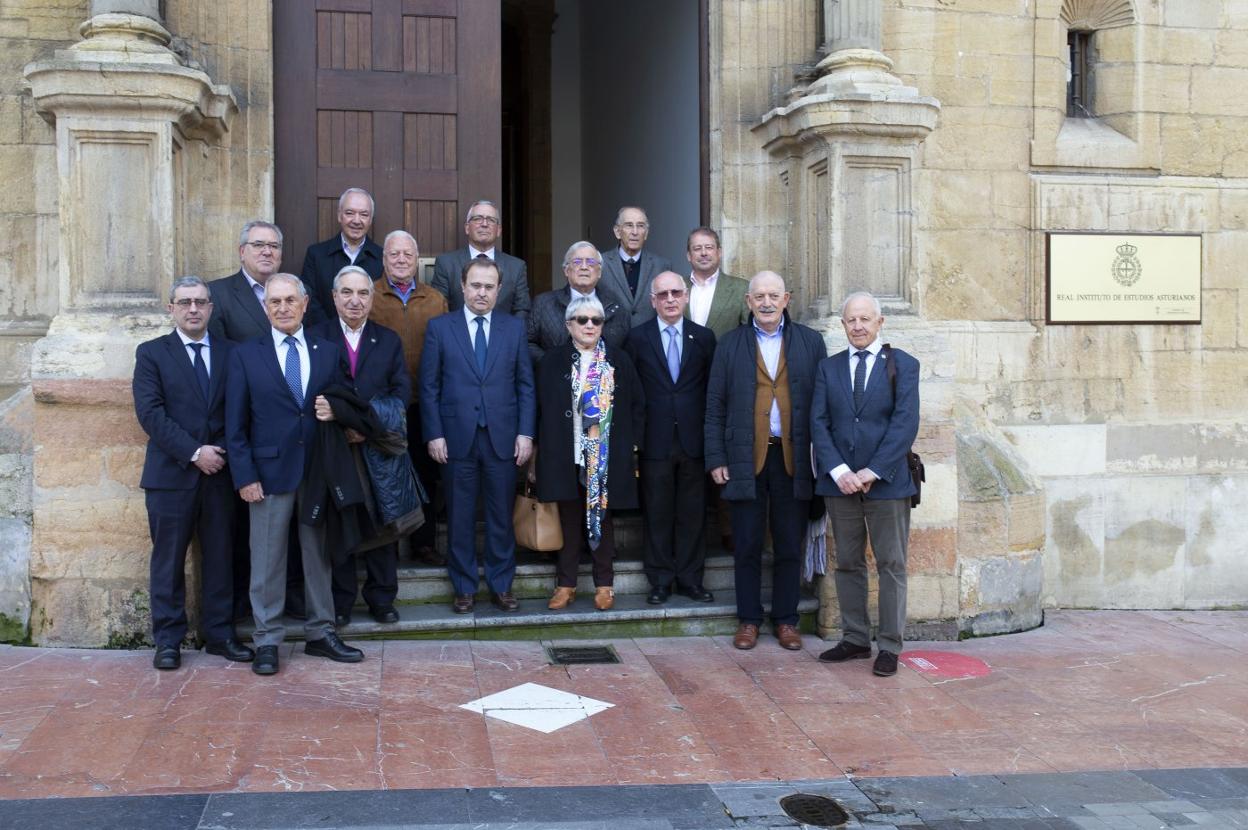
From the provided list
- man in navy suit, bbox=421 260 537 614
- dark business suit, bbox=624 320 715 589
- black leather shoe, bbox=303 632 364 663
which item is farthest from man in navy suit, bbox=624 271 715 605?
black leather shoe, bbox=303 632 364 663

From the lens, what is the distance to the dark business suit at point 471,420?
20.2 ft

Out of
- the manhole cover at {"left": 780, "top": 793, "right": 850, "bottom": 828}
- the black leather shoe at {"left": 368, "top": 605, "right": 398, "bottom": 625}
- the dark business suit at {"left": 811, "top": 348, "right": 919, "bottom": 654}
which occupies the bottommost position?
the manhole cover at {"left": 780, "top": 793, "right": 850, "bottom": 828}

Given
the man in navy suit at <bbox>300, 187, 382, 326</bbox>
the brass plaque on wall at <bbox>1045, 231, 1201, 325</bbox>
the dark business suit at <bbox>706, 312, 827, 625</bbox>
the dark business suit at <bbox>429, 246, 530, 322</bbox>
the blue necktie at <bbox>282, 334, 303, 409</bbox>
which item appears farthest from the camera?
the brass plaque on wall at <bbox>1045, 231, 1201, 325</bbox>

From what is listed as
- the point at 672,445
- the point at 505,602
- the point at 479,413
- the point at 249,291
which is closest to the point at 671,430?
the point at 672,445

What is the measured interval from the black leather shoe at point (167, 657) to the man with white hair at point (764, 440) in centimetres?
255

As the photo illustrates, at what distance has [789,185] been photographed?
7320 mm

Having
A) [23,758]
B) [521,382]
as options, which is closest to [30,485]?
[23,758]

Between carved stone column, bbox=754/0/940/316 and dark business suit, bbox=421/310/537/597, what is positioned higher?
carved stone column, bbox=754/0/940/316

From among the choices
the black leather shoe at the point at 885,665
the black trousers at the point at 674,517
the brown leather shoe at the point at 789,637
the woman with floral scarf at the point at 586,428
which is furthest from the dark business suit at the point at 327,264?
the black leather shoe at the point at 885,665

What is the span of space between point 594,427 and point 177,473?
1925mm

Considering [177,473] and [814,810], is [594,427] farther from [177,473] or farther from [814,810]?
[814,810]

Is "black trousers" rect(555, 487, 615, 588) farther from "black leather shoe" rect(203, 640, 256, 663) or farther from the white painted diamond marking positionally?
"black leather shoe" rect(203, 640, 256, 663)

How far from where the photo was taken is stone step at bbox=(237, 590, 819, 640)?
20.1 ft

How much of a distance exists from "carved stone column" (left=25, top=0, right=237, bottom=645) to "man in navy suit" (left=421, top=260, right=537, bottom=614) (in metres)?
1.34
